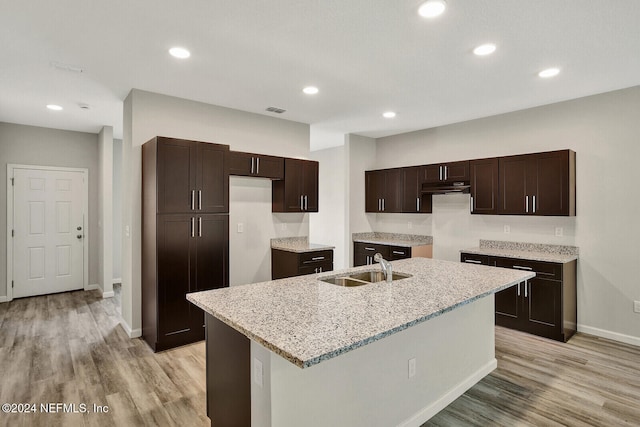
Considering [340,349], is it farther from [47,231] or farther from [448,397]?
[47,231]

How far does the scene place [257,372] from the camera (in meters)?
1.60

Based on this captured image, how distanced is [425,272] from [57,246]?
5872 millimetres

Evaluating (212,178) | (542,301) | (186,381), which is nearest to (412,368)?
(186,381)

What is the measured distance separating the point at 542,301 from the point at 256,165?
367cm

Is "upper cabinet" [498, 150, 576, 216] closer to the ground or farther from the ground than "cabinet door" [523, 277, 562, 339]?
farther from the ground

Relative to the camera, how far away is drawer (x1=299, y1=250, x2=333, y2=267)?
4.37 m

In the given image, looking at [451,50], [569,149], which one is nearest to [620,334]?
[569,149]

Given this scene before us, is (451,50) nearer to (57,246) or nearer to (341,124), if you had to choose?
(341,124)

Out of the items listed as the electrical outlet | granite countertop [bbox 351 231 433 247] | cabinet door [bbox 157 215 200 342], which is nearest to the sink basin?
the electrical outlet

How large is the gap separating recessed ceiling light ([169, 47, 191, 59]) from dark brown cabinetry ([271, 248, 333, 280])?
8.13ft

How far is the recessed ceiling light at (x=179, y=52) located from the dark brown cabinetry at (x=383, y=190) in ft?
12.1

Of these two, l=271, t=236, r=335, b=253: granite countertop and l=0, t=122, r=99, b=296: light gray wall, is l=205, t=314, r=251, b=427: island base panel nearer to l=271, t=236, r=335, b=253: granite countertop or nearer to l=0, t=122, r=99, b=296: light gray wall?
l=271, t=236, r=335, b=253: granite countertop

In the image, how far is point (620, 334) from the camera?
3.69 metres

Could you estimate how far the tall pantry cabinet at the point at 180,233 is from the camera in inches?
134
